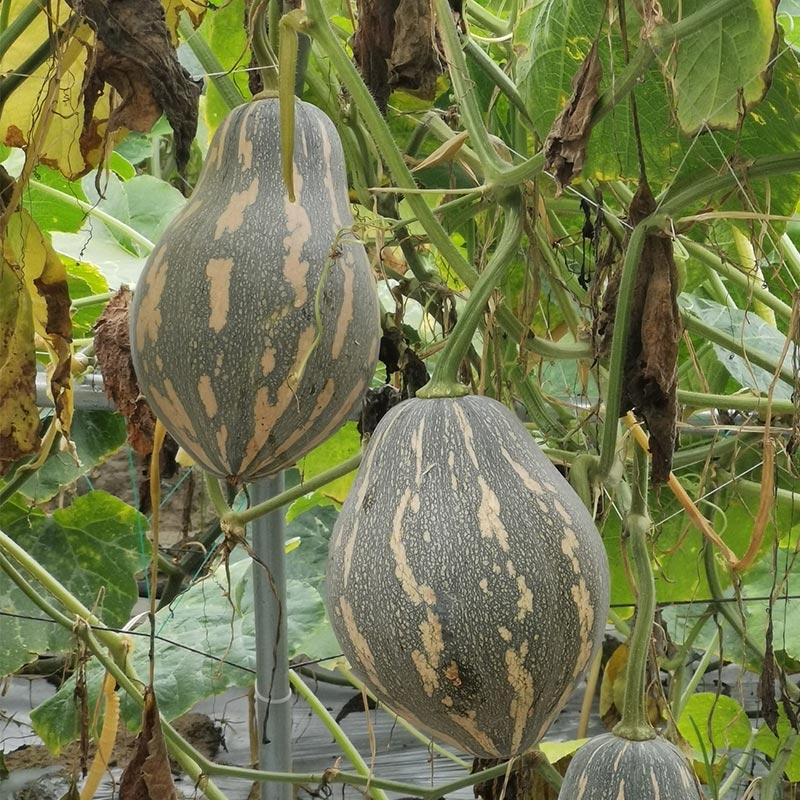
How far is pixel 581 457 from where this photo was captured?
1066 millimetres

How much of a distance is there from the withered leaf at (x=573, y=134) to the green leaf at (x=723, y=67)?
84 mm

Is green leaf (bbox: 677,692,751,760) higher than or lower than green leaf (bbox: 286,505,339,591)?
lower

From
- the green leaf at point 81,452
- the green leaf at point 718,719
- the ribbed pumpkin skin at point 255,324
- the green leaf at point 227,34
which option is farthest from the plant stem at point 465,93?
the green leaf at point 718,719

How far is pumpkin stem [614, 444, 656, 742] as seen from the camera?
0.89 metres

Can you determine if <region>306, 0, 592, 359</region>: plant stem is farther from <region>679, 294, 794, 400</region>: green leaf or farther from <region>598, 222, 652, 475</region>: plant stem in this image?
<region>679, 294, 794, 400</region>: green leaf

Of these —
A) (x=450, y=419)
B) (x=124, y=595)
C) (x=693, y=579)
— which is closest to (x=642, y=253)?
(x=450, y=419)

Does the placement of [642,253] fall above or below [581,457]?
above


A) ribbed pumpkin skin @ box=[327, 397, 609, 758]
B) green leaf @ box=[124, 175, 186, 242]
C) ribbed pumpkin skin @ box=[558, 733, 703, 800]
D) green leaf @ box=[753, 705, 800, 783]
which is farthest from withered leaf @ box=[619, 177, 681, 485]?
green leaf @ box=[124, 175, 186, 242]

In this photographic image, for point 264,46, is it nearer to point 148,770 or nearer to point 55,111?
point 55,111

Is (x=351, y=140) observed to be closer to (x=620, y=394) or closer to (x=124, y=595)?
(x=620, y=394)

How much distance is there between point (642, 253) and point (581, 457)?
278 mm

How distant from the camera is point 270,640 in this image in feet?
3.92

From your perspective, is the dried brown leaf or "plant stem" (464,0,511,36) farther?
"plant stem" (464,0,511,36)

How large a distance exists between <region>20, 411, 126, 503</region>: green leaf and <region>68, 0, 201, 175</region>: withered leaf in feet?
3.79
